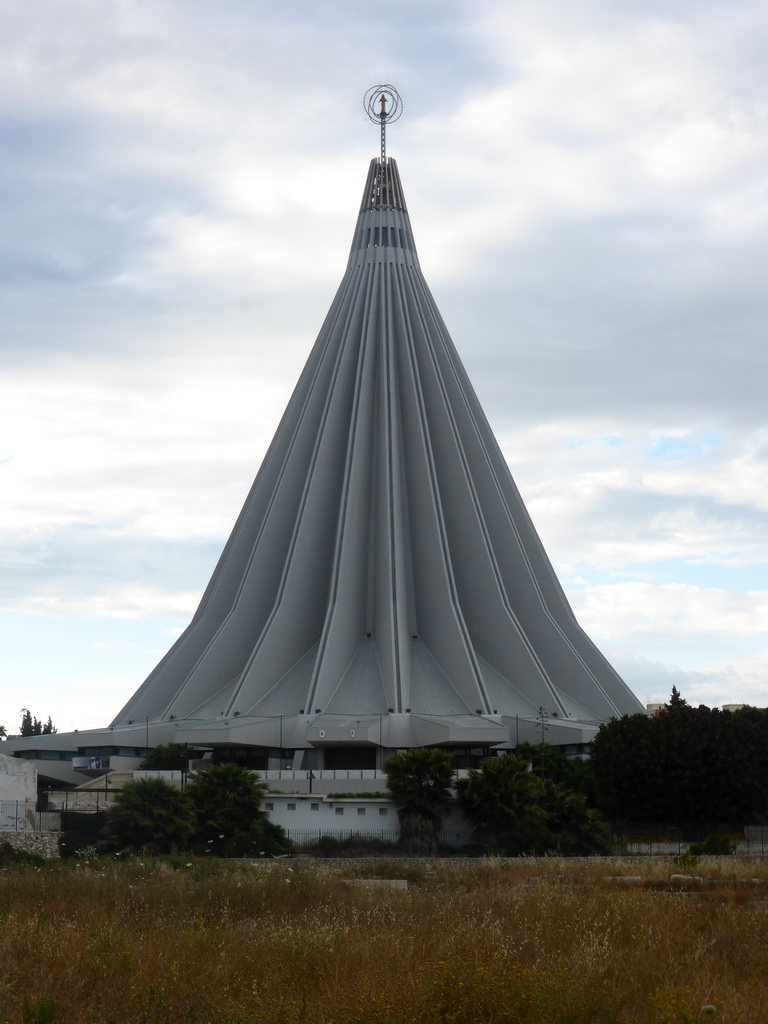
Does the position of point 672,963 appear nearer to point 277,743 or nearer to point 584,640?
point 277,743

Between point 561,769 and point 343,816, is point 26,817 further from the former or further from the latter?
point 561,769

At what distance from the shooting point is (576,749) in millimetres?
44219

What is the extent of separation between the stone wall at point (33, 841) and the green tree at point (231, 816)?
123 inches

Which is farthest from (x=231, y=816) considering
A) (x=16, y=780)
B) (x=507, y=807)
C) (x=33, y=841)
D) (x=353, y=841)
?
(x=16, y=780)

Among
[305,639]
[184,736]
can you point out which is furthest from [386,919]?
[305,639]

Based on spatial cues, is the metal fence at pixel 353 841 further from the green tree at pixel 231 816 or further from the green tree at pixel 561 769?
the green tree at pixel 561 769

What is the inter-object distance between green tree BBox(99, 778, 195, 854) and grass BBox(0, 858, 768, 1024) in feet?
24.2

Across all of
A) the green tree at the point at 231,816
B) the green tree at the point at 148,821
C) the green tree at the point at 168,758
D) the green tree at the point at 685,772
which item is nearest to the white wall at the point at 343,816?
the green tree at the point at 231,816

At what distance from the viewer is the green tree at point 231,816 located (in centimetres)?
2550

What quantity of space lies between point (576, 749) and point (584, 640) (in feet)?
33.2

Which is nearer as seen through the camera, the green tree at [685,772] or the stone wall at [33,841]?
the stone wall at [33,841]

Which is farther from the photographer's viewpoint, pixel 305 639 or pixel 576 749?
pixel 305 639

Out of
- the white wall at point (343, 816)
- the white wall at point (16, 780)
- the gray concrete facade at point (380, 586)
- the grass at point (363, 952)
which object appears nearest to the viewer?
the grass at point (363, 952)

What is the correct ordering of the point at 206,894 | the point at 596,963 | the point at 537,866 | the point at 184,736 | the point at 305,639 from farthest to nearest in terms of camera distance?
the point at 305,639, the point at 184,736, the point at 537,866, the point at 206,894, the point at 596,963
